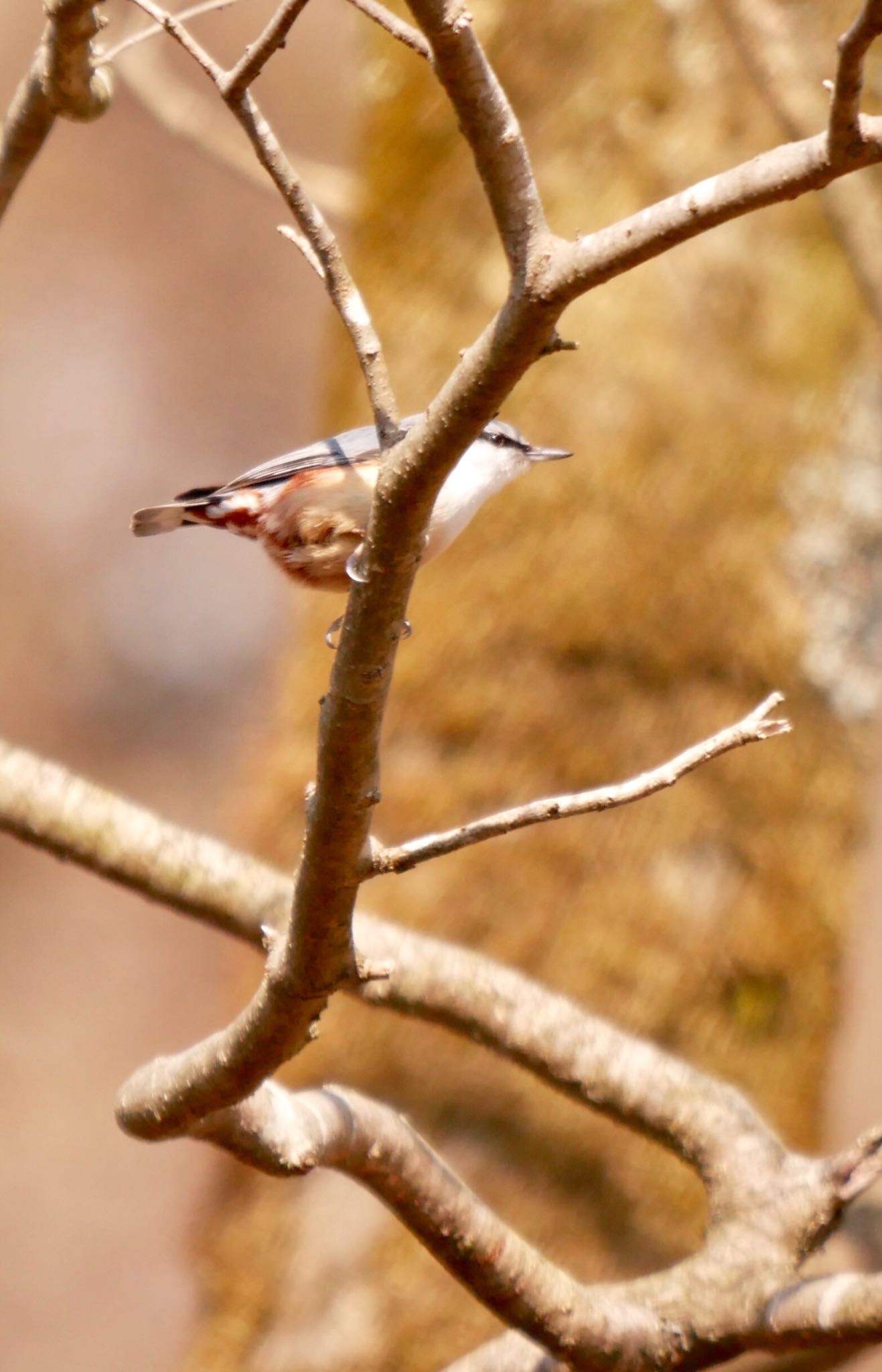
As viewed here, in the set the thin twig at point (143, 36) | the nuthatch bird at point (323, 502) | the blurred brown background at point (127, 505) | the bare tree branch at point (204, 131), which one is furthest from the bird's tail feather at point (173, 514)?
the blurred brown background at point (127, 505)

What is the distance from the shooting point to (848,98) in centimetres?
75

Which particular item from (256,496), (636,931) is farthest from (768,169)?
(636,931)

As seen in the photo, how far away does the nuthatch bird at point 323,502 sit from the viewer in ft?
4.88

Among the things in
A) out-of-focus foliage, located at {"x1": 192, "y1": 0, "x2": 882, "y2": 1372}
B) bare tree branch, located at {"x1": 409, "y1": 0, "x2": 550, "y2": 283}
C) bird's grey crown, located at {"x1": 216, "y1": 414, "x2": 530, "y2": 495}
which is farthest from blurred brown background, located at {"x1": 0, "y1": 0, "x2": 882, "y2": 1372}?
bare tree branch, located at {"x1": 409, "y1": 0, "x2": 550, "y2": 283}

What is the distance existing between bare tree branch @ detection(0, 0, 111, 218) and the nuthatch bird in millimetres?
374

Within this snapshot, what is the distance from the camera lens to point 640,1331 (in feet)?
4.53

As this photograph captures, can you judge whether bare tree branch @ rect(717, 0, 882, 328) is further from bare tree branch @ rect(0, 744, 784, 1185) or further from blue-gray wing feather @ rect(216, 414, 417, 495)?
bare tree branch @ rect(0, 744, 784, 1185)

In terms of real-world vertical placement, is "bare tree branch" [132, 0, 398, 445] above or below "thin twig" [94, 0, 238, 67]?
below

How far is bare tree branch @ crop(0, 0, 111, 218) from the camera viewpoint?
1360 mm

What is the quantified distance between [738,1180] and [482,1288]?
0.96 ft

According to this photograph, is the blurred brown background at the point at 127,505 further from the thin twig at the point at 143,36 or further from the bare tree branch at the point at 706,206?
the bare tree branch at the point at 706,206

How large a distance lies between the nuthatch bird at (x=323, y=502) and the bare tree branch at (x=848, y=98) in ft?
2.17

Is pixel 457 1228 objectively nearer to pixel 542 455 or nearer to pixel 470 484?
pixel 470 484

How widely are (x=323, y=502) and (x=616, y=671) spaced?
1263mm
